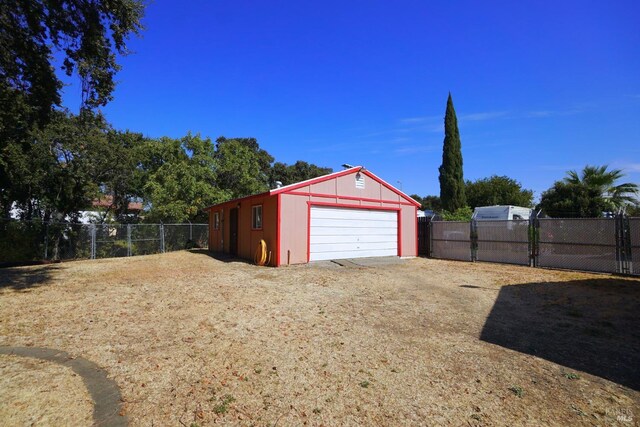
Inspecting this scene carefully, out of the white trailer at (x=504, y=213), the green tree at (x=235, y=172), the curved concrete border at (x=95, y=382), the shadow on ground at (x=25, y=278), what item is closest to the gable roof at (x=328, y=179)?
the white trailer at (x=504, y=213)

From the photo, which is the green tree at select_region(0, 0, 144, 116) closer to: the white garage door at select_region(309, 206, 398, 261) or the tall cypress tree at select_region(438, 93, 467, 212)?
the white garage door at select_region(309, 206, 398, 261)

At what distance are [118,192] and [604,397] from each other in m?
24.6

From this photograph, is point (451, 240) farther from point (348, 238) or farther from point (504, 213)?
point (348, 238)

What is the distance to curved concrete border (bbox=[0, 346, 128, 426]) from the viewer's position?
9.45ft

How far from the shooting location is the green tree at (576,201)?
19531 mm

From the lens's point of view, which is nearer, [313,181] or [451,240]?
[313,181]

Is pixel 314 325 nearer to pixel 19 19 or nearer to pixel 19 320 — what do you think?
pixel 19 320

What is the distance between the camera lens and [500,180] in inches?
1369

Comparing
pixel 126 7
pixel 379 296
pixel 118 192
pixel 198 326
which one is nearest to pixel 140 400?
pixel 198 326

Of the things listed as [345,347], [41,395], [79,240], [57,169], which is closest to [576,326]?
[345,347]

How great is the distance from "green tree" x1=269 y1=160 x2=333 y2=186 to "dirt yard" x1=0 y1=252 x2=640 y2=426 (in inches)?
1058

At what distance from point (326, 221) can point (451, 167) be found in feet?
64.9

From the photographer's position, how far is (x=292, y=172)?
117ft

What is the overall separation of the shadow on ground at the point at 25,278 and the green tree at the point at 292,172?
955 inches
